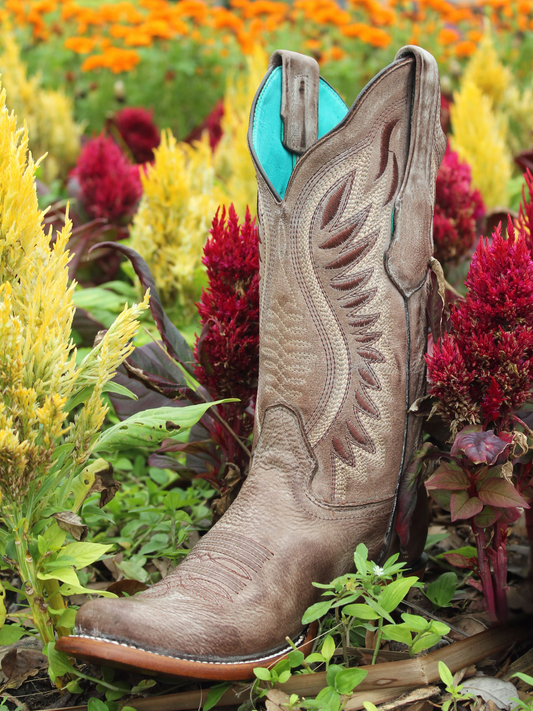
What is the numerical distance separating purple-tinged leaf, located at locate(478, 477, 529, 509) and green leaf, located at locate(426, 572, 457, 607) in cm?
30

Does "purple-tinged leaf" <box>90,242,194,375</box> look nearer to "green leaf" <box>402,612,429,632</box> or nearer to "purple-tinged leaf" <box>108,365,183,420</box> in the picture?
"purple-tinged leaf" <box>108,365,183,420</box>

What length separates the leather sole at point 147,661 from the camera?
988mm

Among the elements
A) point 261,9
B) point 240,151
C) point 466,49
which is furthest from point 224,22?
point 240,151

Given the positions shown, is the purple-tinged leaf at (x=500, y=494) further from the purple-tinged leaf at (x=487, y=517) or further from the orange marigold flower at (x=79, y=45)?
the orange marigold flower at (x=79, y=45)

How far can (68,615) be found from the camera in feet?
3.83

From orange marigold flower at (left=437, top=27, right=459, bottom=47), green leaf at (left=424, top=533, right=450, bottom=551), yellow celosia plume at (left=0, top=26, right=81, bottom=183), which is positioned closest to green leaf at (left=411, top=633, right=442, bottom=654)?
green leaf at (left=424, top=533, right=450, bottom=551)

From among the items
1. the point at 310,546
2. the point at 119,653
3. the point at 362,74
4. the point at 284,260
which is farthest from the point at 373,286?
the point at 362,74

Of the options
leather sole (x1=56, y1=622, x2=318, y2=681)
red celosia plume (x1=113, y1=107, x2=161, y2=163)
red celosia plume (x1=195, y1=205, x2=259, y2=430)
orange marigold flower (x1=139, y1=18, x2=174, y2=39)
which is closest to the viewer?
leather sole (x1=56, y1=622, x2=318, y2=681)

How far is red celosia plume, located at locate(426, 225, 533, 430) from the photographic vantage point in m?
1.13

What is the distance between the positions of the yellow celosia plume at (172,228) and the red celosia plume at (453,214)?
32.4 inches

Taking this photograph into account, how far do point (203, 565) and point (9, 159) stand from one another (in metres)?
0.76

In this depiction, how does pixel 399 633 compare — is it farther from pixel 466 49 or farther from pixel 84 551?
pixel 466 49

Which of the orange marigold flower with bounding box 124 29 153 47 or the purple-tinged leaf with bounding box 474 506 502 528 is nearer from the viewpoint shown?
the purple-tinged leaf with bounding box 474 506 502 528

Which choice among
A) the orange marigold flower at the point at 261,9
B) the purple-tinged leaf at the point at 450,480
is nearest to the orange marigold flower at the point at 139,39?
the orange marigold flower at the point at 261,9
